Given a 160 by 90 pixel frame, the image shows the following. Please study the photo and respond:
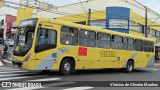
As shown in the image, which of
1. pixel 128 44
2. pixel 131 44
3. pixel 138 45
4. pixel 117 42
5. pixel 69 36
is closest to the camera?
pixel 69 36

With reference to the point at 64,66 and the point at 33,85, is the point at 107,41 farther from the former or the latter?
the point at 33,85

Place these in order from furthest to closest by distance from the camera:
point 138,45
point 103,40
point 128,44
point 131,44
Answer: point 138,45, point 131,44, point 128,44, point 103,40

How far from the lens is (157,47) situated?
46969mm

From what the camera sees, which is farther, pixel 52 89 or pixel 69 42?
pixel 69 42

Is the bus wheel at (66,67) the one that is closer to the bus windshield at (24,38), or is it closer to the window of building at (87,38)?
the window of building at (87,38)

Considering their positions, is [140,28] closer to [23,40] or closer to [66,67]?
[66,67]

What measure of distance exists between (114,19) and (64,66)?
24.8m

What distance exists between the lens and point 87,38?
51.7 ft

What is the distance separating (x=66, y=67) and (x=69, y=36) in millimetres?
1665

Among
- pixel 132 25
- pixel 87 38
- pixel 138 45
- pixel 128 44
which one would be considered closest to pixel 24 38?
pixel 87 38

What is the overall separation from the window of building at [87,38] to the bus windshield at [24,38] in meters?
3.15

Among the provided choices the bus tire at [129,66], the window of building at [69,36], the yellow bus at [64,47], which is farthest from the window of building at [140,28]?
the window of building at [69,36]

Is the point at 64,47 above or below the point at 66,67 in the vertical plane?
above

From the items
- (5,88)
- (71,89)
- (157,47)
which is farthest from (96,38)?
(157,47)
